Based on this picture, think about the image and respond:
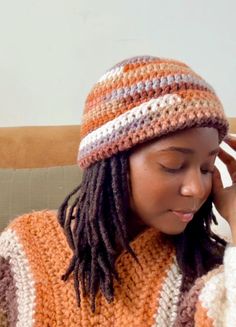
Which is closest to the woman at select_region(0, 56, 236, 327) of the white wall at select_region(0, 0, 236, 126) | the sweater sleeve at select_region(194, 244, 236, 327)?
the sweater sleeve at select_region(194, 244, 236, 327)

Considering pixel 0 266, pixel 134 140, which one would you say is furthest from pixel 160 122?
pixel 0 266

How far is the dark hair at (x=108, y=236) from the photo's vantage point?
679 mm

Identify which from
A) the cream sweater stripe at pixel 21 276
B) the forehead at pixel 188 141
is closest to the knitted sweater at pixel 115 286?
the cream sweater stripe at pixel 21 276

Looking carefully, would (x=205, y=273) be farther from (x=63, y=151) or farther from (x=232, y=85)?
(x=232, y=85)

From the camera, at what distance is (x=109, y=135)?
0.65 meters

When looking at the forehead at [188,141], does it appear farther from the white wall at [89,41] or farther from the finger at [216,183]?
the white wall at [89,41]

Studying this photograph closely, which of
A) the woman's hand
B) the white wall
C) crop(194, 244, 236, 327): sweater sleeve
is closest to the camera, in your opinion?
crop(194, 244, 236, 327): sweater sleeve

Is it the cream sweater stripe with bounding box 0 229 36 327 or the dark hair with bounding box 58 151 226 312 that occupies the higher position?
the dark hair with bounding box 58 151 226 312

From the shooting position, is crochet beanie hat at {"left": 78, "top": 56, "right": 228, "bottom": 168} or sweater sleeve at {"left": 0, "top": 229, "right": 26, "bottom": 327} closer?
crochet beanie hat at {"left": 78, "top": 56, "right": 228, "bottom": 168}

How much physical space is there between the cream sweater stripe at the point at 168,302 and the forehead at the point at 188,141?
18cm

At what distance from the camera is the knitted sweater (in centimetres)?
63

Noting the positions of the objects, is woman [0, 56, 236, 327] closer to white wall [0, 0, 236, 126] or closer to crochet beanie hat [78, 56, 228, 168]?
crochet beanie hat [78, 56, 228, 168]

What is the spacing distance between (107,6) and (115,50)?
0.39 ft

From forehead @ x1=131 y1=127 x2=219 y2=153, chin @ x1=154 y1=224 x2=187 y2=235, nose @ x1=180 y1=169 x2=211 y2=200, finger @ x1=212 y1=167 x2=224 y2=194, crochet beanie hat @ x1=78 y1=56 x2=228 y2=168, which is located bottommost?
chin @ x1=154 y1=224 x2=187 y2=235
